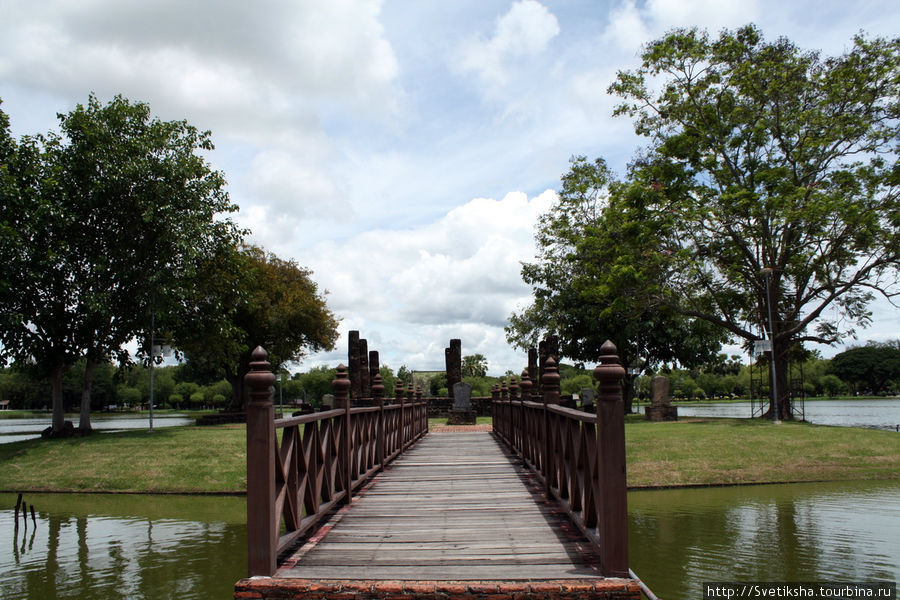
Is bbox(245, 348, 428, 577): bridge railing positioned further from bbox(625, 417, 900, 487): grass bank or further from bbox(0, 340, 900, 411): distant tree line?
bbox(0, 340, 900, 411): distant tree line

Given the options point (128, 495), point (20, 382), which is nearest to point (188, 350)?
point (128, 495)

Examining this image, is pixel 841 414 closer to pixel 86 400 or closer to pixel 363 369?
pixel 363 369

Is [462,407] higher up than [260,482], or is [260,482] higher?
[260,482]

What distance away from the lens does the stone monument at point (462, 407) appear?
925 inches

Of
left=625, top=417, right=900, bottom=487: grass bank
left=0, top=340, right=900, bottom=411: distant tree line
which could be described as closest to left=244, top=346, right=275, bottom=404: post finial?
left=625, top=417, right=900, bottom=487: grass bank

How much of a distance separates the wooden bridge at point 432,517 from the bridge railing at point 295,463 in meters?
0.01

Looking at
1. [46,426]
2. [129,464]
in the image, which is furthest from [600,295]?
[46,426]

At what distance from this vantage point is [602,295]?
27.7 m

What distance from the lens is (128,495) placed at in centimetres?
1452

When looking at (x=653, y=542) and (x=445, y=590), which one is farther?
(x=653, y=542)

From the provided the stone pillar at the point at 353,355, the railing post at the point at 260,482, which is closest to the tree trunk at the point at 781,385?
the stone pillar at the point at 353,355

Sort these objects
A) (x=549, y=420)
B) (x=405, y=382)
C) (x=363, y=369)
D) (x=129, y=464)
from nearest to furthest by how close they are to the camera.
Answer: (x=549, y=420) → (x=129, y=464) → (x=363, y=369) → (x=405, y=382)

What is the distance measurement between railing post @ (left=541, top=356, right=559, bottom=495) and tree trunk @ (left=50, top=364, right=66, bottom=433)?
19.0 meters

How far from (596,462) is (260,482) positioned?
7.67 ft
